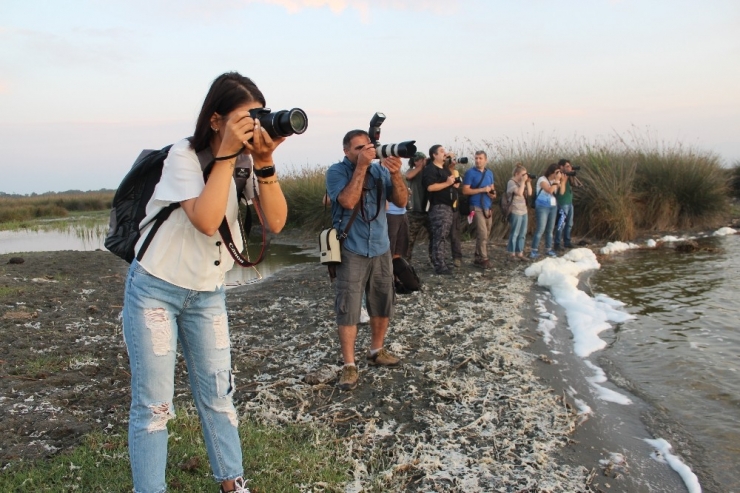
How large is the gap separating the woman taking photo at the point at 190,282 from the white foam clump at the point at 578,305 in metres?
3.96

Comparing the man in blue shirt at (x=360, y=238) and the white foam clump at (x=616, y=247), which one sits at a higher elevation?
the man in blue shirt at (x=360, y=238)

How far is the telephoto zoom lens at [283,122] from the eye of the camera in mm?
2215

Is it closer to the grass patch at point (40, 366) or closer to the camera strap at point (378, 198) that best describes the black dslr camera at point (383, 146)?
the camera strap at point (378, 198)

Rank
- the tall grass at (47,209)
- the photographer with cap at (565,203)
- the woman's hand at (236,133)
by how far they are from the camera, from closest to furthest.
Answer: the woman's hand at (236,133) < the photographer with cap at (565,203) < the tall grass at (47,209)

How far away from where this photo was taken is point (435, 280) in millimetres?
8258

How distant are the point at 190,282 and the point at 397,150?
7.20 feet

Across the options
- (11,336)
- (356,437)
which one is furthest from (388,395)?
(11,336)

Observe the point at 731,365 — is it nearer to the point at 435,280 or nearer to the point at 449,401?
the point at 449,401

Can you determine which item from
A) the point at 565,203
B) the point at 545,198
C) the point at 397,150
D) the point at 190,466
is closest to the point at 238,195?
the point at 190,466

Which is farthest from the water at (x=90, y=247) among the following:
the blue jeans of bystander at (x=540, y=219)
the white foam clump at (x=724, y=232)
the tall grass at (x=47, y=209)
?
the white foam clump at (x=724, y=232)

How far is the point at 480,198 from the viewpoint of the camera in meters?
9.41

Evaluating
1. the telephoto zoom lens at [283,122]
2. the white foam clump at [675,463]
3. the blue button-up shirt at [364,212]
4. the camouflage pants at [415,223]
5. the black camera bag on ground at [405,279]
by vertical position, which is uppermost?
the telephoto zoom lens at [283,122]

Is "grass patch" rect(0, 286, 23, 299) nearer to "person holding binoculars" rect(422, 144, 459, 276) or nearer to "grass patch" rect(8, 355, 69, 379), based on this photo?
"grass patch" rect(8, 355, 69, 379)

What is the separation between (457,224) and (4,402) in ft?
22.9
